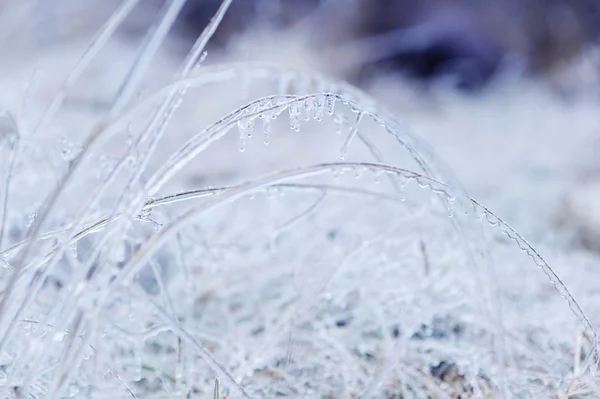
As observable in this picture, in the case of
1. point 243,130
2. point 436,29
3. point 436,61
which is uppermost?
point 436,29

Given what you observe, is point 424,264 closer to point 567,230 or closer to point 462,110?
point 567,230

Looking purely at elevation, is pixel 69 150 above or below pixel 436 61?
below

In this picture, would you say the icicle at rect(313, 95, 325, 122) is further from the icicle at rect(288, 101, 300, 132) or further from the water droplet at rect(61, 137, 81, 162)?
the water droplet at rect(61, 137, 81, 162)

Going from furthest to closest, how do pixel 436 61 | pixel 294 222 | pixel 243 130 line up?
1. pixel 436 61
2. pixel 294 222
3. pixel 243 130

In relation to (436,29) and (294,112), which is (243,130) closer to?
(294,112)

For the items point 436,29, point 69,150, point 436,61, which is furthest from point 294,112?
point 436,29

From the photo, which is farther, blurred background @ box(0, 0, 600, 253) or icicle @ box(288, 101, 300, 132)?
blurred background @ box(0, 0, 600, 253)

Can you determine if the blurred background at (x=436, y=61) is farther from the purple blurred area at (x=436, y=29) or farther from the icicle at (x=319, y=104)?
the icicle at (x=319, y=104)

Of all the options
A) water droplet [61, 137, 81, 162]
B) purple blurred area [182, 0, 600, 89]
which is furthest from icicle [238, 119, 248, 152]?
purple blurred area [182, 0, 600, 89]
